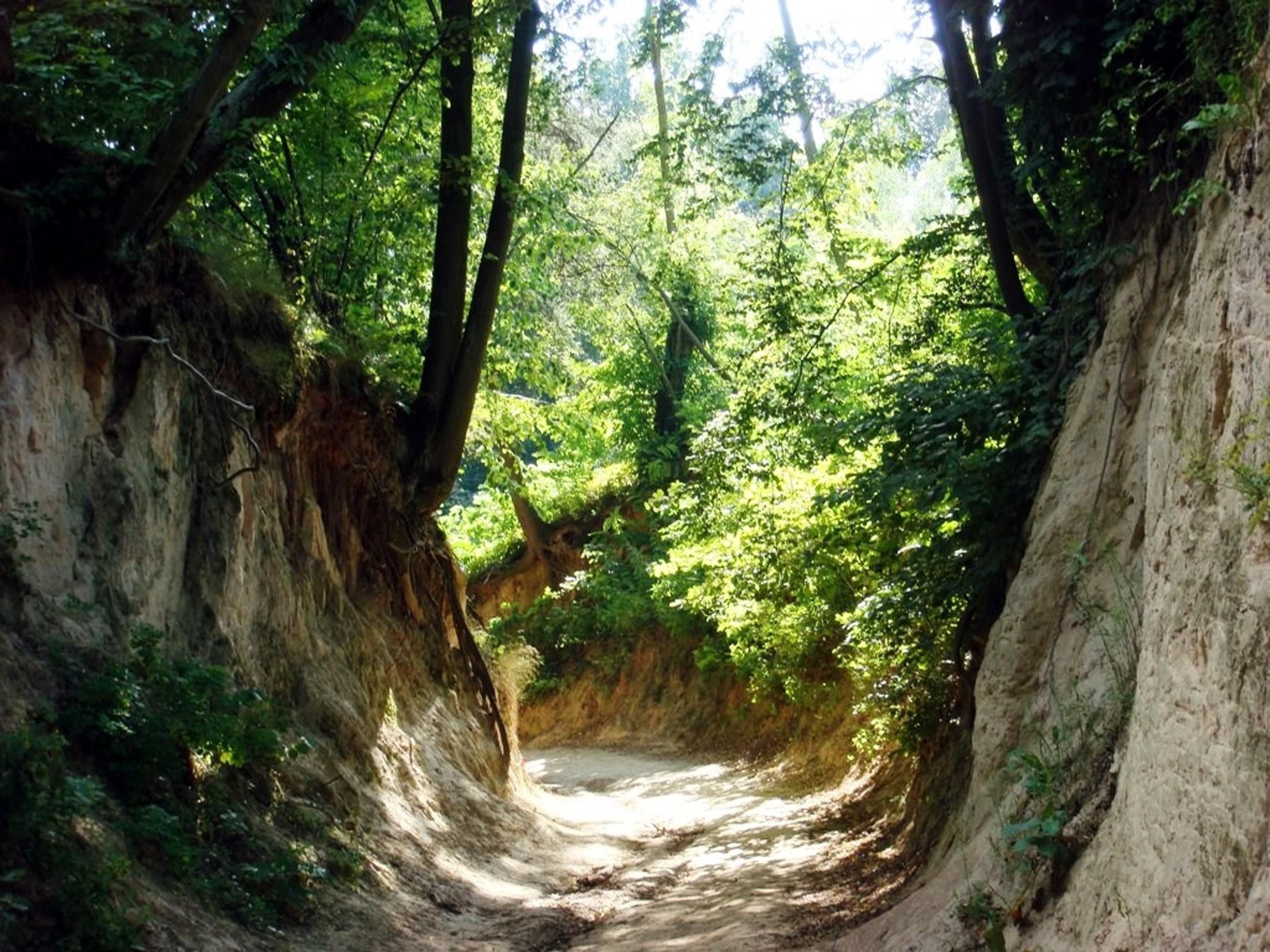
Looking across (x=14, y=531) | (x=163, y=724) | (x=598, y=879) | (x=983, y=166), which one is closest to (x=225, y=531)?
(x=14, y=531)

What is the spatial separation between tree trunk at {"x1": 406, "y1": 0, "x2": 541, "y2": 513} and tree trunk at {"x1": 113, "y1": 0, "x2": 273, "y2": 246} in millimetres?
5850

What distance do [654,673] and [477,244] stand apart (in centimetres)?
1475

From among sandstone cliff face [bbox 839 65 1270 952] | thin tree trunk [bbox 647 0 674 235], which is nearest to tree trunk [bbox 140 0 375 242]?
thin tree trunk [bbox 647 0 674 235]

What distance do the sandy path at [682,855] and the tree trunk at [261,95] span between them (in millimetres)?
6050

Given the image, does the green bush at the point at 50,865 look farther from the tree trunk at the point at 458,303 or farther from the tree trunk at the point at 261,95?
the tree trunk at the point at 458,303

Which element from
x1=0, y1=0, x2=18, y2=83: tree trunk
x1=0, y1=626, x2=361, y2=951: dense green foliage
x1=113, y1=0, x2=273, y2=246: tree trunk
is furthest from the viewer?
x1=113, y1=0, x2=273, y2=246: tree trunk

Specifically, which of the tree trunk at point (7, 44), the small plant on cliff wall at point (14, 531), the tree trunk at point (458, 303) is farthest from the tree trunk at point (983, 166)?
the small plant on cliff wall at point (14, 531)

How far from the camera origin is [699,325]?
33281mm

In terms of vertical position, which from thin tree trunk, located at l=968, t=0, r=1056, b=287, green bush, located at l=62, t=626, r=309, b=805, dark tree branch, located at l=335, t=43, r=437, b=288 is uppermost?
dark tree branch, located at l=335, t=43, r=437, b=288

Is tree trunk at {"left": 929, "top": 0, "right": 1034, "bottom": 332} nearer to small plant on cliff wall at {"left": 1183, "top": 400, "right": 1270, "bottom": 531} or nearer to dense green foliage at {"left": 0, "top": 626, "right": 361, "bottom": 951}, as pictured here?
small plant on cliff wall at {"left": 1183, "top": 400, "right": 1270, "bottom": 531}

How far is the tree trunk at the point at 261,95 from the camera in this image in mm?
8875

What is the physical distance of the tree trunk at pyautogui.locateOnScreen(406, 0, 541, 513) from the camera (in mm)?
14445

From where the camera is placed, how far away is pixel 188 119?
8.10 m

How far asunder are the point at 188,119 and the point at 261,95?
1.47 metres
